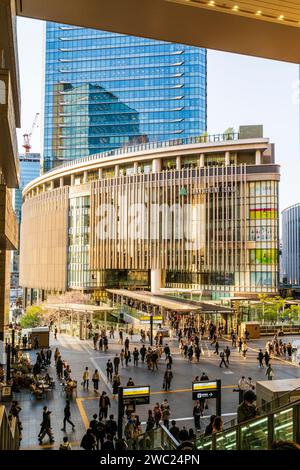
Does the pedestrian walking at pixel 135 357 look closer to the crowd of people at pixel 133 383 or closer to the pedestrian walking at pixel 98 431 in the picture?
the crowd of people at pixel 133 383

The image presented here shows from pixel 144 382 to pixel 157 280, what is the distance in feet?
151

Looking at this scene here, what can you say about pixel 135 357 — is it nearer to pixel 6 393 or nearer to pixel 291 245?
pixel 6 393

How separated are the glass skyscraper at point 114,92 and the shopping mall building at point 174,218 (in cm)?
3215

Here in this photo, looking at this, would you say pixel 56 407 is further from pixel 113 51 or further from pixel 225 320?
pixel 113 51

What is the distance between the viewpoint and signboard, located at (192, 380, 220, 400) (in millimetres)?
13645

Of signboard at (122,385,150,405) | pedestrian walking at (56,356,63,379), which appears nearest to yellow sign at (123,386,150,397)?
signboard at (122,385,150,405)

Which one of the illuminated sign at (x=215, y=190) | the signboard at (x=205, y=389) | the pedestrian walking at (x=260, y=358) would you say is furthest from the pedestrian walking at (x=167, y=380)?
the illuminated sign at (x=215, y=190)

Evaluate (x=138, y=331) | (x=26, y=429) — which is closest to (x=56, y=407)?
(x=26, y=429)

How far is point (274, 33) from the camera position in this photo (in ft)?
30.0

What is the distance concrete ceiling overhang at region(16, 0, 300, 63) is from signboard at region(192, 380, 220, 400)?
9.99 meters

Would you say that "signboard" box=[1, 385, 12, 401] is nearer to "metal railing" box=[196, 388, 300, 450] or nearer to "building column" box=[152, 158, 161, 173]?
"metal railing" box=[196, 388, 300, 450]

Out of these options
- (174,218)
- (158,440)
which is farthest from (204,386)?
(174,218)

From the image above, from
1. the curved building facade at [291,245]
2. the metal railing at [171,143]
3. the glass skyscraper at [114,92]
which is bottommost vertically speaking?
the curved building facade at [291,245]

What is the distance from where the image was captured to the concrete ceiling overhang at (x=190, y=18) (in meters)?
8.19
